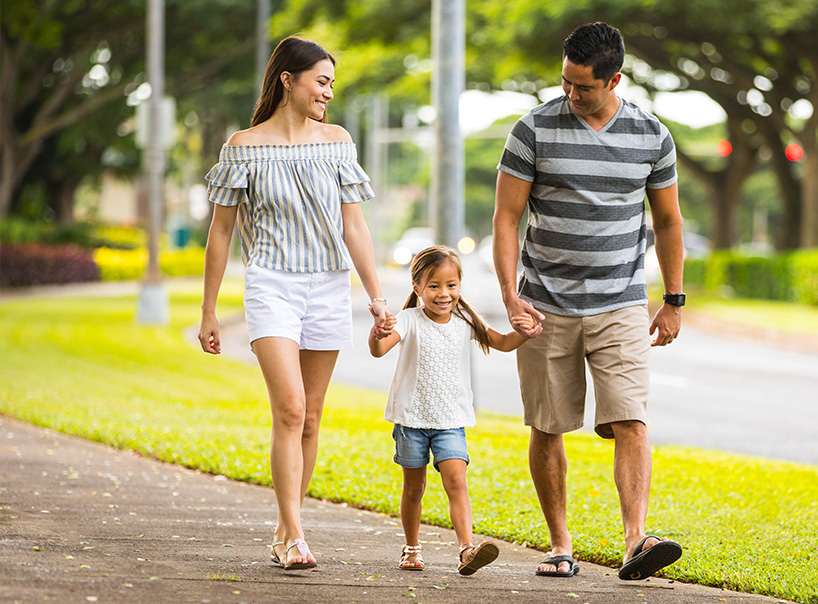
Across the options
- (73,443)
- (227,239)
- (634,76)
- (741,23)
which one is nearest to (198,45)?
(634,76)

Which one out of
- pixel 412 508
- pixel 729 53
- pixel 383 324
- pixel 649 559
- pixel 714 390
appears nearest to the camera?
pixel 649 559

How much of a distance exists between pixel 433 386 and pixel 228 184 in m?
1.08

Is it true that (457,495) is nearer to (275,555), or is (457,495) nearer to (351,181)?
(275,555)

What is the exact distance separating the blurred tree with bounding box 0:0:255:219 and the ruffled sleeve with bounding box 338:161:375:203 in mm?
22268

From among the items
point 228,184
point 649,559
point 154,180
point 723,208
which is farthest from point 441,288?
point 723,208

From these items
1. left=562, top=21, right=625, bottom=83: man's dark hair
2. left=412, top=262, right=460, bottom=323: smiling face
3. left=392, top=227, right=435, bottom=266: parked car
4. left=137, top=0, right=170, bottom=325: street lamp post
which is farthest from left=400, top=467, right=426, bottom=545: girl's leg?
left=392, top=227, right=435, bottom=266: parked car

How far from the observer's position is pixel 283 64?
445 centimetres

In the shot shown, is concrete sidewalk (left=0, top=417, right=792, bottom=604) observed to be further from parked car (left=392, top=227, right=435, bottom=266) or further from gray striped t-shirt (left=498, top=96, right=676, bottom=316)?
parked car (left=392, top=227, right=435, bottom=266)

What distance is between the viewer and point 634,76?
28438mm

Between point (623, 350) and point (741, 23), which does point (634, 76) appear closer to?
point (741, 23)

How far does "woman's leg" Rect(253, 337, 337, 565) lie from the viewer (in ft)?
14.1

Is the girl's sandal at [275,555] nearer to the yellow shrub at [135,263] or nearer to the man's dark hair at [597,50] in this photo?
the man's dark hair at [597,50]

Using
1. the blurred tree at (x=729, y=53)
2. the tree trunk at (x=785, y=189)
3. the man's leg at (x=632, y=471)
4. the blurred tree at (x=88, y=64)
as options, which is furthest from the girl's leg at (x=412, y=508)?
the tree trunk at (x=785, y=189)

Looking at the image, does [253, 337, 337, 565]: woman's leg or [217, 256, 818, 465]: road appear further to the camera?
[217, 256, 818, 465]: road
